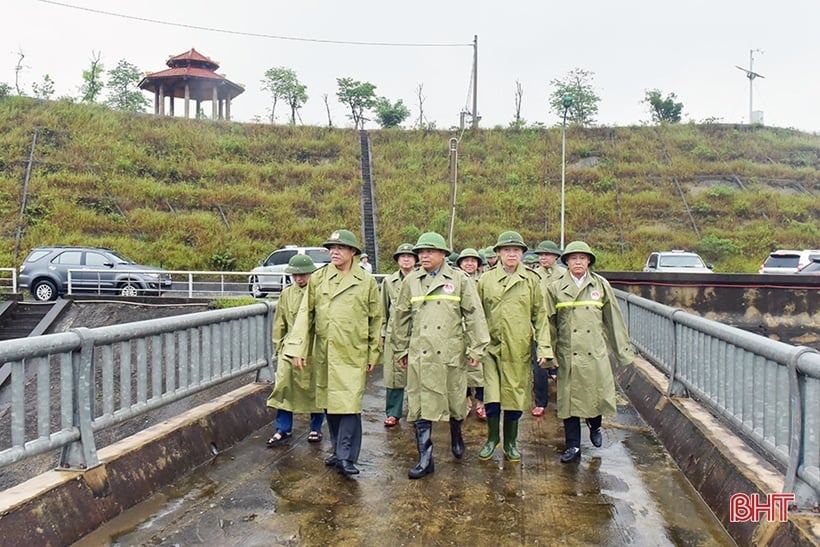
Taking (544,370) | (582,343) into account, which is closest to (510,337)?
(582,343)

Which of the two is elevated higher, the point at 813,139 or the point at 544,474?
the point at 813,139

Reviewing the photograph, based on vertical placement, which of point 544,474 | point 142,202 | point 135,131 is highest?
point 135,131

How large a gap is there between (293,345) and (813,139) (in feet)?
157

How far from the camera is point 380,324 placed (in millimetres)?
5246

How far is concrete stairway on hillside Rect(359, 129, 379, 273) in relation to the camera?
104ft

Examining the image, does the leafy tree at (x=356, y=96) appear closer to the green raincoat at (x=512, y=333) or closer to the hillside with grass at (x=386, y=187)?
the hillside with grass at (x=386, y=187)

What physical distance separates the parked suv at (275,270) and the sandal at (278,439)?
13.4 metres

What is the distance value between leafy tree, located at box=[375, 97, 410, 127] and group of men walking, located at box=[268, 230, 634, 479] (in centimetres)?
4600

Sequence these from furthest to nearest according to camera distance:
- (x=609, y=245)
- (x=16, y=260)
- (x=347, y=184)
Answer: (x=347, y=184), (x=609, y=245), (x=16, y=260)

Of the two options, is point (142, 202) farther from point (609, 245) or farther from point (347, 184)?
point (609, 245)


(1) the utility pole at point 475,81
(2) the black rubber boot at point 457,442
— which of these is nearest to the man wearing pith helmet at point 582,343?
(2) the black rubber boot at point 457,442

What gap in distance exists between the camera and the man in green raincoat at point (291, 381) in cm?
577

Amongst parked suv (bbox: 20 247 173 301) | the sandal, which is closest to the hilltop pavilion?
parked suv (bbox: 20 247 173 301)

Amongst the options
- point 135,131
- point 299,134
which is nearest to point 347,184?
point 299,134
